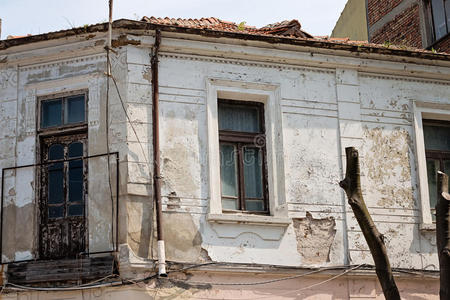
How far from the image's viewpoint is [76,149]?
1345 cm

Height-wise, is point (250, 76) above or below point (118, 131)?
above

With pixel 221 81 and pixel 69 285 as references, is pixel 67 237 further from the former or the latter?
pixel 221 81

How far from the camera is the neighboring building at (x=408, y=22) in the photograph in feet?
62.1

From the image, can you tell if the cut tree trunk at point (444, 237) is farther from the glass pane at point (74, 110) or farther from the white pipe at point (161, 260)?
the glass pane at point (74, 110)

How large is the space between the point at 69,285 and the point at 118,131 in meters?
2.34

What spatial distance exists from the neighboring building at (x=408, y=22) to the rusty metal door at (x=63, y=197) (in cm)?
836

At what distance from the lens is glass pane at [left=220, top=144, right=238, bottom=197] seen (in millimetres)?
13617

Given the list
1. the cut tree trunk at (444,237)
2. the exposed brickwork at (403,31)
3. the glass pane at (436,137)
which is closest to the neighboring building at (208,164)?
the glass pane at (436,137)

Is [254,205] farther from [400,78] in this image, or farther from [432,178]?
[400,78]

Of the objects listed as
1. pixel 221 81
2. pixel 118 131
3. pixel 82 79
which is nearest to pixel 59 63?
pixel 82 79

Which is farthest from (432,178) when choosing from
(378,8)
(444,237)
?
(378,8)

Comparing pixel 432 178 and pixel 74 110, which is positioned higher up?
pixel 74 110

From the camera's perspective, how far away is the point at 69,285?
1248 cm

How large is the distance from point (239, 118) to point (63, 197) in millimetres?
3037
